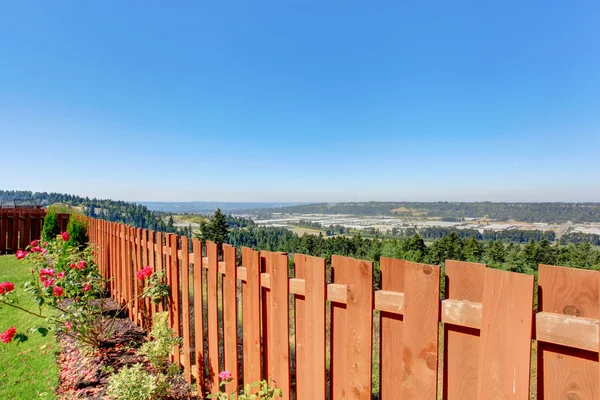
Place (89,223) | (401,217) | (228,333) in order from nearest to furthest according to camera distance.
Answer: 1. (228,333)
2. (89,223)
3. (401,217)

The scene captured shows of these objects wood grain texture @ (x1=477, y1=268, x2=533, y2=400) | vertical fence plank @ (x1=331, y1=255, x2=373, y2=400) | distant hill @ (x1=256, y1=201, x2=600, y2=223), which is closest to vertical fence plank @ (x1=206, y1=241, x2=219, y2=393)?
vertical fence plank @ (x1=331, y1=255, x2=373, y2=400)

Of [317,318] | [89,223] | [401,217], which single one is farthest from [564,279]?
[401,217]

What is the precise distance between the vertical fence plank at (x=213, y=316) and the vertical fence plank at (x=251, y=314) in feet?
1.19

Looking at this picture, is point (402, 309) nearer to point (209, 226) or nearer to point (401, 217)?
point (209, 226)

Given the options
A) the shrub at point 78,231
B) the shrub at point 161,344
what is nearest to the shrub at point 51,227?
the shrub at point 78,231

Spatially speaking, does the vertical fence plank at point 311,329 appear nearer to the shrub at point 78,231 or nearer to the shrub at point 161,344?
the shrub at point 161,344

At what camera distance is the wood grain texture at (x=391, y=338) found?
1.46m

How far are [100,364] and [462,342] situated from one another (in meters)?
3.31

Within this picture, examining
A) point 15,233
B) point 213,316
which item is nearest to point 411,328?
point 213,316

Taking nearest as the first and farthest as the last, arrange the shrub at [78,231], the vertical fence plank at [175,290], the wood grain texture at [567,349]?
the wood grain texture at [567,349] → the vertical fence plank at [175,290] → the shrub at [78,231]

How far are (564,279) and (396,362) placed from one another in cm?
81

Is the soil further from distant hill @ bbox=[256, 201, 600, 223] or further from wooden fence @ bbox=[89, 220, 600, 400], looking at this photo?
distant hill @ bbox=[256, 201, 600, 223]

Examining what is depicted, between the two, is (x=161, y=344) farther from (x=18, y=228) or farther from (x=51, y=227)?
(x=18, y=228)

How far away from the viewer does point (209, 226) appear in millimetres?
24609
